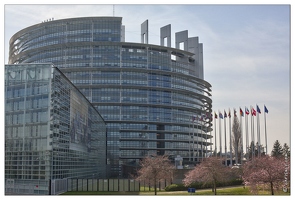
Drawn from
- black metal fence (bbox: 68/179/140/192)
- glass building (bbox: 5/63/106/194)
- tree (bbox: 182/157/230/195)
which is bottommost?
black metal fence (bbox: 68/179/140/192)

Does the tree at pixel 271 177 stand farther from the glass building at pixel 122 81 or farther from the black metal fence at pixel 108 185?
the glass building at pixel 122 81

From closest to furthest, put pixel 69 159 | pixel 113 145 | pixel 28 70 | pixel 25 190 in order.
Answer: pixel 25 190 → pixel 28 70 → pixel 69 159 → pixel 113 145

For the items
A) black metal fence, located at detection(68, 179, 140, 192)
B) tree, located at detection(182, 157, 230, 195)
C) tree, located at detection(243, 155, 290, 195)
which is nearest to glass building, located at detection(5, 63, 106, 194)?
black metal fence, located at detection(68, 179, 140, 192)

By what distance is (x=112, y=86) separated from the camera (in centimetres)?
13000

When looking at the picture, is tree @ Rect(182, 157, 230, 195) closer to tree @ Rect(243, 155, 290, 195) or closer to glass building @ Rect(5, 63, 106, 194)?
tree @ Rect(243, 155, 290, 195)

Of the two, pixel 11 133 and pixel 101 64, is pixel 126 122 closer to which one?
pixel 101 64

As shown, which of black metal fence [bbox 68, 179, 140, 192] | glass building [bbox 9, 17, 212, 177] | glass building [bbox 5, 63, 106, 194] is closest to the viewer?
glass building [bbox 5, 63, 106, 194]

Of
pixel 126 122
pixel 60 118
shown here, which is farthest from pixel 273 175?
pixel 126 122

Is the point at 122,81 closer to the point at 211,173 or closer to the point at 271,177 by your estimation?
the point at 211,173

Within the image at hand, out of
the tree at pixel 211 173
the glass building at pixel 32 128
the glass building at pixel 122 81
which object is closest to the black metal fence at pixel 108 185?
the glass building at pixel 32 128

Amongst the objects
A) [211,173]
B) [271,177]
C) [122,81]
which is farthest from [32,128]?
[122,81]

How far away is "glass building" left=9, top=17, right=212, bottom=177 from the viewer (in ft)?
426

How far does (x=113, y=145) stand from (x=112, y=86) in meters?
19.4

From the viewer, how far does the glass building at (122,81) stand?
130 metres
